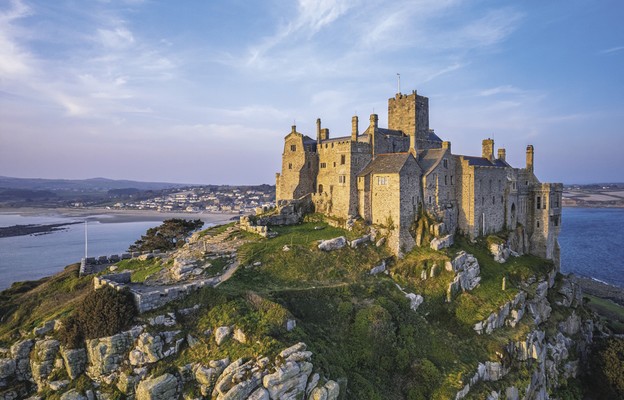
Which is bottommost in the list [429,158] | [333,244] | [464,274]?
[464,274]

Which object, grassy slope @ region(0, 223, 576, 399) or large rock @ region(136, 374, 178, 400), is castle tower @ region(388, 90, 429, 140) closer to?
grassy slope @ region(0, 223, 576, 399)

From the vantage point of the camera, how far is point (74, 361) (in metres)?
22.6

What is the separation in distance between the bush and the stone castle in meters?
22.8

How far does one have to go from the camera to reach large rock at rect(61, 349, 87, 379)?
73.9ft

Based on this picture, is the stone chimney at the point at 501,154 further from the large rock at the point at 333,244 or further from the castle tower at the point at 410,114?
the large rock at the point at 333,244

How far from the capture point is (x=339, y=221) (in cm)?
4106

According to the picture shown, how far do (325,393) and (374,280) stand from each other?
12819 millimetres

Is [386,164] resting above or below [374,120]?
below

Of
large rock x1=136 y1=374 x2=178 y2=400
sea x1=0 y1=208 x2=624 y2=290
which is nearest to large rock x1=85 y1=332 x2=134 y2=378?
large rock x1=136 y1=374 x2=178 y2=400

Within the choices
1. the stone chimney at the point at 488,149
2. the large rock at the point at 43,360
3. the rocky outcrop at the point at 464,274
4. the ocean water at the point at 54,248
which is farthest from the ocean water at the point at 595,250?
the ocean water at the point at 54,248

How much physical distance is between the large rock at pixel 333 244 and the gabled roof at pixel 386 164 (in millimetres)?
8317

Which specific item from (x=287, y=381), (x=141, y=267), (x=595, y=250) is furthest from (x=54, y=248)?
(x=595, y=250)

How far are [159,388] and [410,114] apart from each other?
125 feet

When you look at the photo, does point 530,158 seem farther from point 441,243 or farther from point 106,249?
point 106,249
